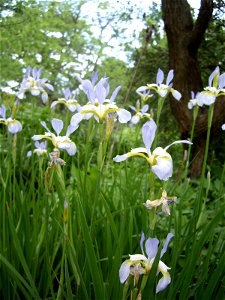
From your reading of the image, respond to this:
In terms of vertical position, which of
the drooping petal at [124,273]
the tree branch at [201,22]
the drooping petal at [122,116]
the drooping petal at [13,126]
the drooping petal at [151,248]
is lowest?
the drooping petal at [124,273]

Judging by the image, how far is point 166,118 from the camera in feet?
17.6

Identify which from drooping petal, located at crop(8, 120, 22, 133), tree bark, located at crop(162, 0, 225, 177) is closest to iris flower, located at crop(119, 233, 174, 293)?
drooping petal, located at crop(8, 120, 22, 133)

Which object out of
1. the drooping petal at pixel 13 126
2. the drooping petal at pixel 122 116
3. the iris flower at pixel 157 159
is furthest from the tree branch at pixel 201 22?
the iris flower at pixel 157 159

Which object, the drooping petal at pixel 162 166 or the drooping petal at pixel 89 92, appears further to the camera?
the drooping petal at pixel 89 92

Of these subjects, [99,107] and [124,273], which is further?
[99,107]

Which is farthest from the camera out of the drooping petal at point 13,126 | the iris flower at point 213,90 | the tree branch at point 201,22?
the tree branch at point 201,22

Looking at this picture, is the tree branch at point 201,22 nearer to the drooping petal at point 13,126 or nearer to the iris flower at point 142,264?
the drooping petal at point 13,126

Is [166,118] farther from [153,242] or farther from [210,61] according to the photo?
[153,242]

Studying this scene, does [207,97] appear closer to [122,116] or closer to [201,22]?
[122,116]

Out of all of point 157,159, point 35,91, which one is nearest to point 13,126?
point 35,91

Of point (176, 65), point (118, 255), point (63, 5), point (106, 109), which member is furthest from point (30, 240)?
point (63, 5)

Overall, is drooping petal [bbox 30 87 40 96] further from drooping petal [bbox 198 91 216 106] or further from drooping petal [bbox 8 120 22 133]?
drooping petal [bbox 198 91 216 106]

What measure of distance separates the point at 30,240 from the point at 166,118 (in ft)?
12.6

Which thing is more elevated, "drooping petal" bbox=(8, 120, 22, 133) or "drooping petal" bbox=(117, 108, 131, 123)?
"drooping petal" bbox=(117, 108, 131, 123)
